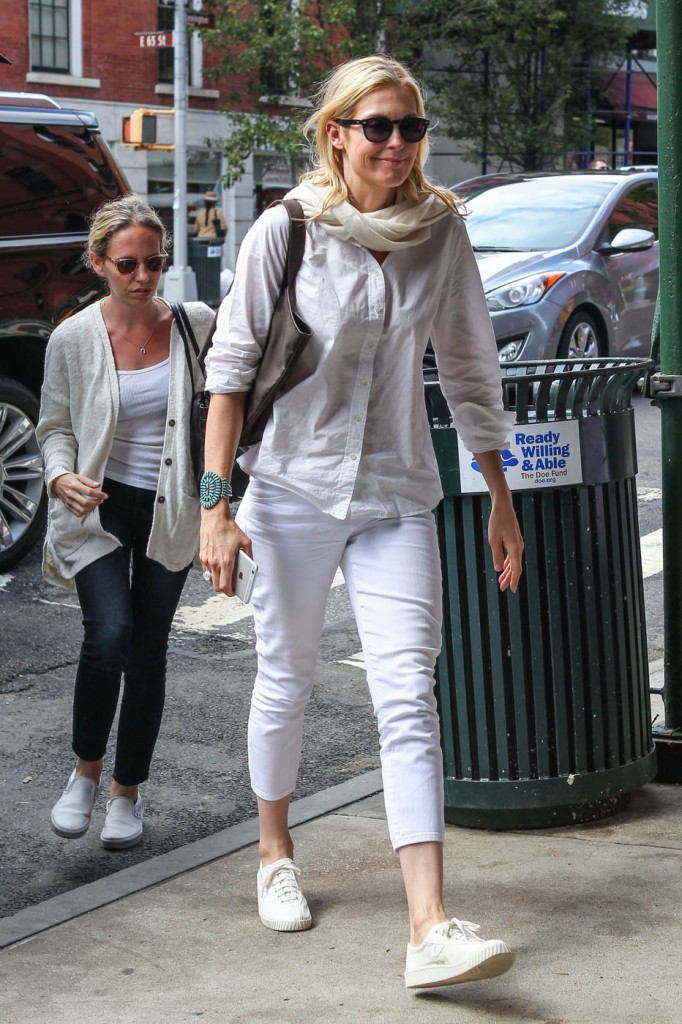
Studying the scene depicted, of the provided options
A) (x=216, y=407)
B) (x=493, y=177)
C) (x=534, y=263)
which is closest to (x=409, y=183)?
(x=216, y=407)

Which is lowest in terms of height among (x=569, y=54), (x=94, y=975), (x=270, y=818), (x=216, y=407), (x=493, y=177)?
(x=94, y=975)

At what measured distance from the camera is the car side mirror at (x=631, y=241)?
37.7 ft

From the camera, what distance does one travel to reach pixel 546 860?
3.96 metres

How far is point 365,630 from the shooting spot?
346 cm

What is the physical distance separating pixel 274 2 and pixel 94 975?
2387 cm

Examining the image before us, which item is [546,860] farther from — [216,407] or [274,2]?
[274,2]

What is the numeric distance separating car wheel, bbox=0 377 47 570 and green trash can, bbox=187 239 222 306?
18.9m

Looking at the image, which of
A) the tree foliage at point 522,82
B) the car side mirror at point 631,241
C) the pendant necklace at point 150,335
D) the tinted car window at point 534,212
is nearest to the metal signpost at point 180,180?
the tree foliage at point 522,82

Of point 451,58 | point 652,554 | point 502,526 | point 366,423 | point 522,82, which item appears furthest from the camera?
point 451,58

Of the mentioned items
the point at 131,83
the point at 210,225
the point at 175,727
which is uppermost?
the point at 131,83

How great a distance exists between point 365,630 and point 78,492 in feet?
3.30

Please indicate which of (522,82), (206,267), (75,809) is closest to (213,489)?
(75,809)

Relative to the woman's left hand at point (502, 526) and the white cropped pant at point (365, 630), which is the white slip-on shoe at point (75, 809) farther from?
the woman's left hand at point (502, 526)

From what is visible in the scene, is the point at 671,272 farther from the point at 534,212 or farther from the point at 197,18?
the point at 197,18
